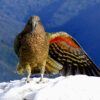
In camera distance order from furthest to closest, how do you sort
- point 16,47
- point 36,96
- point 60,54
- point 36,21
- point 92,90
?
point 60,54 < point 16,47 < point 36,21 < point 92,90 < point 36,96

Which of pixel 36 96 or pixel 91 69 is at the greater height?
pixel 91 69

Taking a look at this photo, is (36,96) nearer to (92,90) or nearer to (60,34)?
(92,90)

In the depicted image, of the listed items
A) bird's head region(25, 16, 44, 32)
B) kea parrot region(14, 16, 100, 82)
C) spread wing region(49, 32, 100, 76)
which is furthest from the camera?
spread wing region(49, 32, 100, 76)

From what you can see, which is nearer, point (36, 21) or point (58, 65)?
point (36, 21)

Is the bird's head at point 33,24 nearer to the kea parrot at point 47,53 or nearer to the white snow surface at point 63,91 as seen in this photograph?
the kea parrot at point 47,53

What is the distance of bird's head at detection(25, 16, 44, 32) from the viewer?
A: 6.47m

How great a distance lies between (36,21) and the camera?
6500 millimetres

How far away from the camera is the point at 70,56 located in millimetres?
8141

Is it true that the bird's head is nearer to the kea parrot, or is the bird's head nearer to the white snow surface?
the kea parrot

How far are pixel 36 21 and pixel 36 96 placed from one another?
6.54 ft

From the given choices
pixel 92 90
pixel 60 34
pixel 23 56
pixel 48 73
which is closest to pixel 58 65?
pixel 48 73

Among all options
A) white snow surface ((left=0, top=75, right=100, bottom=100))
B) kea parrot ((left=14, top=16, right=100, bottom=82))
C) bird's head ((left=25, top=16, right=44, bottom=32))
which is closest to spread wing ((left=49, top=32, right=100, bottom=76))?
kea parrot ((left=14, top=16, right=100, bottom=82))

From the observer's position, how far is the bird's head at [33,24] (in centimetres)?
647

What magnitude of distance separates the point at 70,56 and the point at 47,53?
4.74 ft
